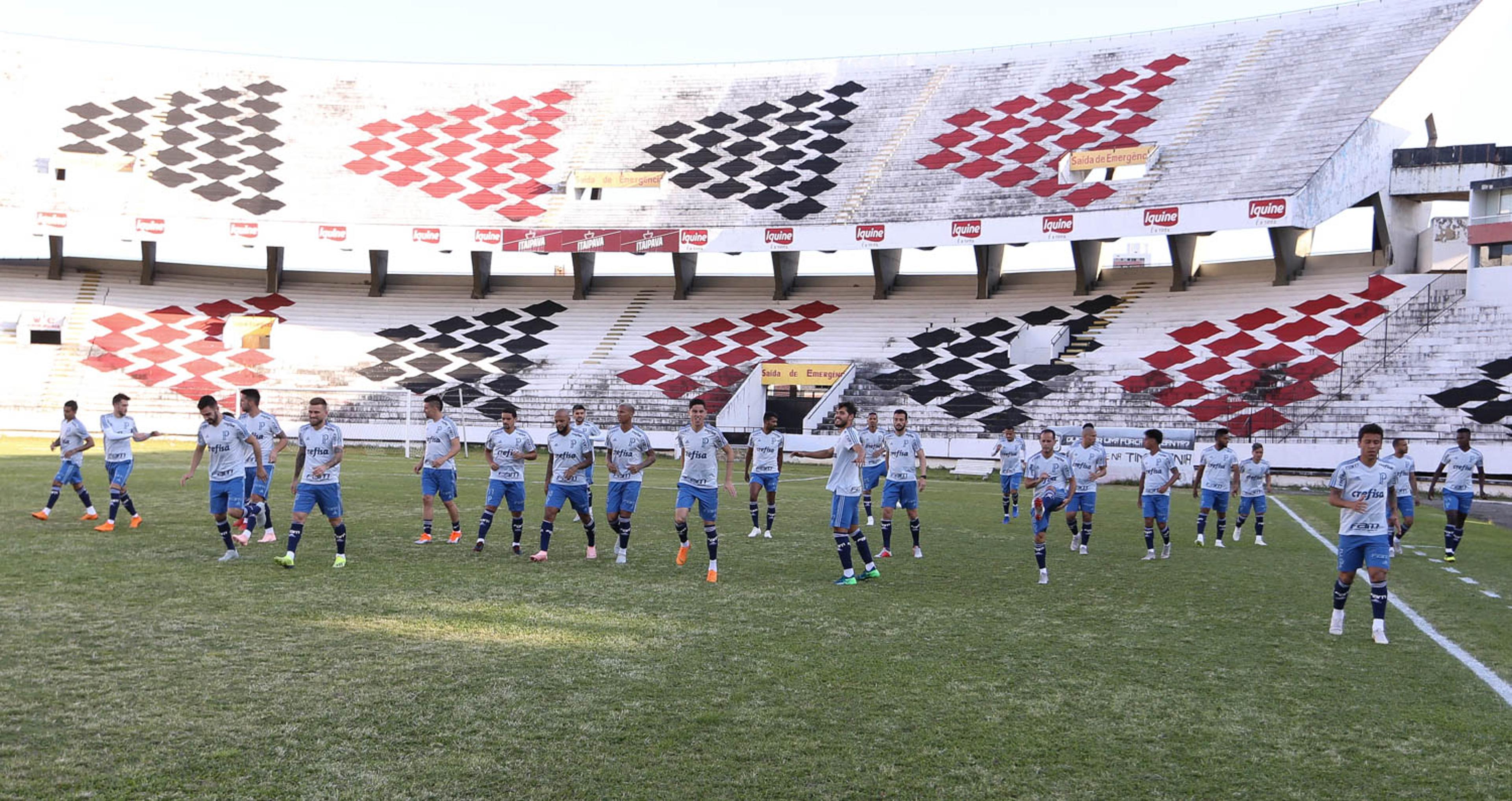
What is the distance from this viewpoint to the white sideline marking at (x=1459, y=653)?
28.9 ft

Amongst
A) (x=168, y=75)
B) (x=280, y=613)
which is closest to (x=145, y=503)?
(x=280, y=613)

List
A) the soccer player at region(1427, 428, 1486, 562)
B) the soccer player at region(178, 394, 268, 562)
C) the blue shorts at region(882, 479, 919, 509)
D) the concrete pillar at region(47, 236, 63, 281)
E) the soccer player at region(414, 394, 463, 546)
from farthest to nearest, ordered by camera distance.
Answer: the concrete pillar at region(47, 236, 63, 281), the soccer player at region(1427, 428, 1486, 562), the blue shorts at region(882, 479, 919, 509), the soccer player at region(414, 394, 463, 546), the soccer player at region(178, 394, 268, 562)

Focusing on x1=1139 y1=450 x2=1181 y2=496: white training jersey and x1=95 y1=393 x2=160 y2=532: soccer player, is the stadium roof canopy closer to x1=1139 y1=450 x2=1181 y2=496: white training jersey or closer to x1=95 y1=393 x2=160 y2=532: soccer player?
x1=1139 y1=450 x2=1181 y2=496: white training jersey

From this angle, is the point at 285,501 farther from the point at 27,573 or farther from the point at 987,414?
the point at 987,414

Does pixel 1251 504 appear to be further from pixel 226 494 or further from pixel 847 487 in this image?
pixel 226 494

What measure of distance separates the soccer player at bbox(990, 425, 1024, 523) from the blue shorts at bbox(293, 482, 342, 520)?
13.3 metres

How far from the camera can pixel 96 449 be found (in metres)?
36.9

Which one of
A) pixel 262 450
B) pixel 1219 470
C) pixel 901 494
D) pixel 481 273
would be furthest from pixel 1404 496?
pixel 481 273

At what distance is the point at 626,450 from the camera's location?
14.6 m

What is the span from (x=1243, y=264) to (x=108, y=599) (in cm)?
4505

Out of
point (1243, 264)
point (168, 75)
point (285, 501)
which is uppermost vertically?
point (168, 75)

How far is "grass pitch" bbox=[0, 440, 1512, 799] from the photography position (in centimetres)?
629

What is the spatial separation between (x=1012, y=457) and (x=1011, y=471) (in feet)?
1.34

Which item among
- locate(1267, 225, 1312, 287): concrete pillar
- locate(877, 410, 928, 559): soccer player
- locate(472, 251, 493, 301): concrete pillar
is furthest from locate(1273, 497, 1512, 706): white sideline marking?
locate(472, 251, 493, 301): concrete pillar
